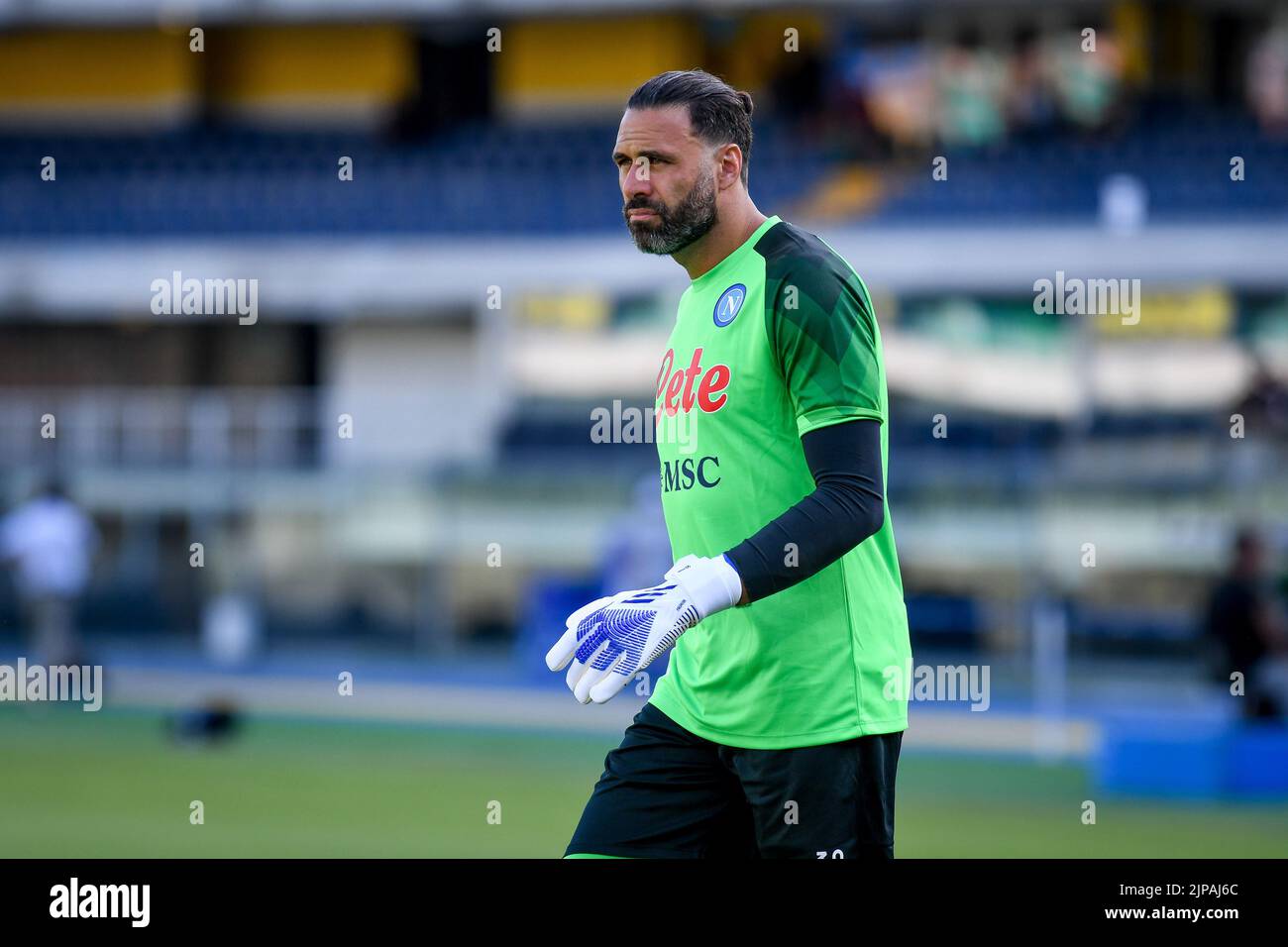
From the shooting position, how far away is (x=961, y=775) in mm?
12469

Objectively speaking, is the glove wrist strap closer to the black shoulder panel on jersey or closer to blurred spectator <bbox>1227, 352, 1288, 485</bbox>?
the black shoulder panel on jersey

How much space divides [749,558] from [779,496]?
0.27 meters

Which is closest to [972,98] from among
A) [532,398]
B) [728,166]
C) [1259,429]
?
[532,398]

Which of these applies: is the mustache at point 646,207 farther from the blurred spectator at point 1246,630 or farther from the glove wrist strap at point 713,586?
the blurred spectator at point 1246,630

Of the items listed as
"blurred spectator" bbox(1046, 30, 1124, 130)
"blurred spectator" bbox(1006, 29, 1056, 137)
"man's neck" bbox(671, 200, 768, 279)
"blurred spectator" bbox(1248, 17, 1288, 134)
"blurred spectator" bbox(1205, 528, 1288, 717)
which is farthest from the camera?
"blurred spectator" bbox(1006, 29, 1056, 137)

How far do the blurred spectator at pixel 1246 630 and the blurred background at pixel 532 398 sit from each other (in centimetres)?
4

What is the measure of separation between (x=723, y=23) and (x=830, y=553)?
2546 centimetres

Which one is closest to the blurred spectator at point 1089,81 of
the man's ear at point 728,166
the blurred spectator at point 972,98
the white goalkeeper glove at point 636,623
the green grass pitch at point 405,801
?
the blurred spectator at point 972,98

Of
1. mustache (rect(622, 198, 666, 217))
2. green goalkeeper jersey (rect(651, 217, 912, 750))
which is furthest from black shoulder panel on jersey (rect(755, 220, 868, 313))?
mustache (rect(622, 198, 666, 217))

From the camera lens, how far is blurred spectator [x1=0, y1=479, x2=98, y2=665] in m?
16.0

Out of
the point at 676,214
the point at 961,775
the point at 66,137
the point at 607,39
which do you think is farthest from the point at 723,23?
the point at 676,214

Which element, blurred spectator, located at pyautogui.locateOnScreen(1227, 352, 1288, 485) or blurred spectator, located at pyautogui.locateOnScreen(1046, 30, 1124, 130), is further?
blurred spectator, located at pyautogui.locateOnScreen(1046, 30, 1124, 130)

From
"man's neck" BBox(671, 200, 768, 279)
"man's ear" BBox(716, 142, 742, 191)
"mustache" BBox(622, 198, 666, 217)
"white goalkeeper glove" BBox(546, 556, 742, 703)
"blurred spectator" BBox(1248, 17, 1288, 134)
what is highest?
Answer: "blurred spectator" BBox(1248, 17, 1288, 134)

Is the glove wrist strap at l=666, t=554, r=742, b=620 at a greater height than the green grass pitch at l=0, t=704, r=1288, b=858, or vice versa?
the glove wrist strap at l=666, t=554, r=742, b=620
